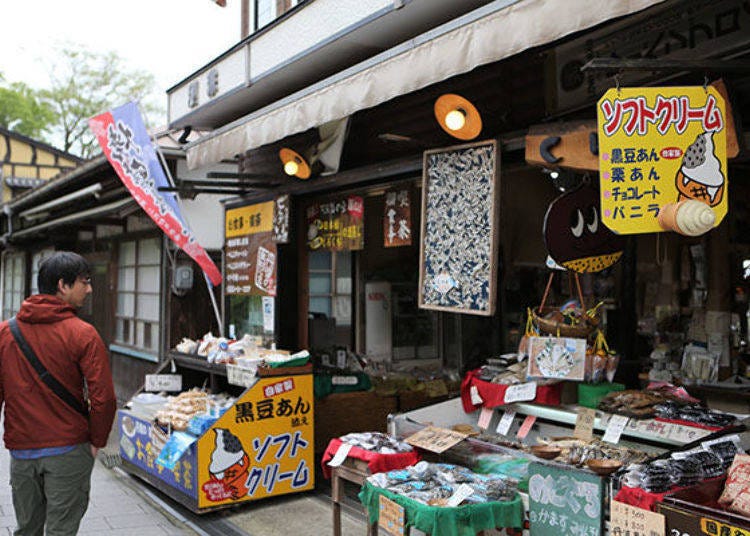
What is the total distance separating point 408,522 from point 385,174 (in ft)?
12.5

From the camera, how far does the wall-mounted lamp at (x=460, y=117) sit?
226 inches

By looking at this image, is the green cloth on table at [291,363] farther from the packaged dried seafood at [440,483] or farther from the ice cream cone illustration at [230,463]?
the packaged dried seafood at [440,483]

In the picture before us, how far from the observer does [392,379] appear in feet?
30.8

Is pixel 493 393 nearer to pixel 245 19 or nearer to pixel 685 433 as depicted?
pixel 685 433

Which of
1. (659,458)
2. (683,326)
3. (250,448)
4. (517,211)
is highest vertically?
(517,211)

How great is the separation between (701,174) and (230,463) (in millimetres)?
5386

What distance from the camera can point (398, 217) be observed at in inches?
283

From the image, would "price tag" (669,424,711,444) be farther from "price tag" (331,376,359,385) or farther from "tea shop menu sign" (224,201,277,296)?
"tea shop menu sign" (224,201,277,296)

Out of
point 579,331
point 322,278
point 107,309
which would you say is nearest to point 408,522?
point 579,331

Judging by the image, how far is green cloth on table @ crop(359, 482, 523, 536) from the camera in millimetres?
4109

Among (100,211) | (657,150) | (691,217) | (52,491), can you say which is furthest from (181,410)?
(100,211)

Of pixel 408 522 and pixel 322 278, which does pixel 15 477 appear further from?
pixel 322 278

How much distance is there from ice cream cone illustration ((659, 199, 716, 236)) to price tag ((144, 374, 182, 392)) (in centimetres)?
734

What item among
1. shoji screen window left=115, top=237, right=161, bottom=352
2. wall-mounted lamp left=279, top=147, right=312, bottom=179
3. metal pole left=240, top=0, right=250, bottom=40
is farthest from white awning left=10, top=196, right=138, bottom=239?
wall-mounted lamp left=279, top=147, right=312, bottom=179
